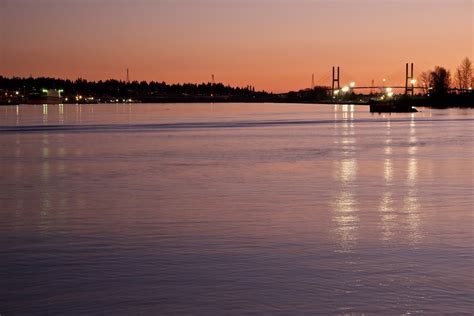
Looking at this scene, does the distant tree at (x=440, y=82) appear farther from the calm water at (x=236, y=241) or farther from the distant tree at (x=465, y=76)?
the calm water at (x=236, y=241)

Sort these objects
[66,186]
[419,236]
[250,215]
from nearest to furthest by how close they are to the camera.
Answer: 1. [419,236]
2. [250,215]
3. [66,186]

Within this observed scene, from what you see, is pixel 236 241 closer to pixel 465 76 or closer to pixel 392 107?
pixel 392 107

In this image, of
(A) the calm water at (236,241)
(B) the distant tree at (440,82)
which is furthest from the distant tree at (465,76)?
(A) the calm water at (236,241)

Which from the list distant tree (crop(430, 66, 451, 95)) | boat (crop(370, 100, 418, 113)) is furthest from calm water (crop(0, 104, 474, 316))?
distant tree (crop(430, 66, 451, 95))

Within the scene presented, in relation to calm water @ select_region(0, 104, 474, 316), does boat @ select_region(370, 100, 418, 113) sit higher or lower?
higher

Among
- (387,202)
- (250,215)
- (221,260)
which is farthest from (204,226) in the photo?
(387,202)

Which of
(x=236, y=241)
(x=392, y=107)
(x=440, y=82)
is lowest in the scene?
(x=236, y=241)

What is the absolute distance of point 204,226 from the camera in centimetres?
1120

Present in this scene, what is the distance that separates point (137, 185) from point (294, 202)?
436cm

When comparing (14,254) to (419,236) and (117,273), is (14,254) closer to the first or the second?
(117,273)

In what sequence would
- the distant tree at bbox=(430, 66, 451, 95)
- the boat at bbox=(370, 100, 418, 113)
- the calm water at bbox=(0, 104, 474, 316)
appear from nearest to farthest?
the calm water at bbox=(0, 104, 474, 316) < the boat at bbox=(370, 100, 418, 113) < the distant tree at bbox=(430, 66, 451, 95)

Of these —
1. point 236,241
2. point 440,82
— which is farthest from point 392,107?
point 236,241

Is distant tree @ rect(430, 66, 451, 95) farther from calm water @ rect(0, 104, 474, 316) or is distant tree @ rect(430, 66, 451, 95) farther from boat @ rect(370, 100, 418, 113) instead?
calm water @ rect(0, 104, 474, 316)

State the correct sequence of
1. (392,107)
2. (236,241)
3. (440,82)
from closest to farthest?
(236,241) < (392,107) < (440,82)
